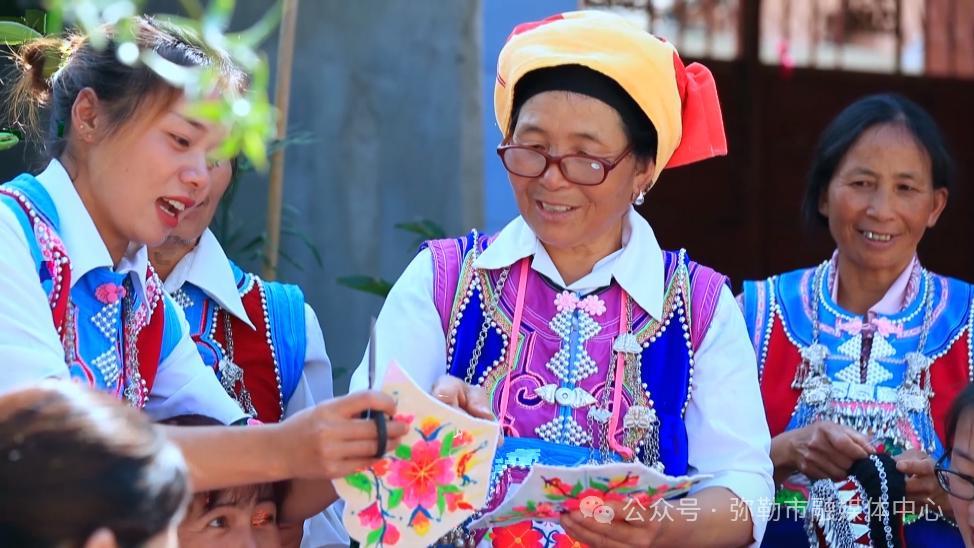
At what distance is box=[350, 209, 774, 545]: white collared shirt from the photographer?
289 cm

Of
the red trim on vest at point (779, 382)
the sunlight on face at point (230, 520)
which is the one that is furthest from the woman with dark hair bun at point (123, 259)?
the red trim on vest at point (779, 382)

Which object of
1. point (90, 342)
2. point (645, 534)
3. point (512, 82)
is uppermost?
point (512, 82)

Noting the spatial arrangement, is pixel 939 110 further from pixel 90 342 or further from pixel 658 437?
pixel 90 342

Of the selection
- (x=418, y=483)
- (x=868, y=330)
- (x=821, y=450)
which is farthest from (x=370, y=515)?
(x=868, y=330)

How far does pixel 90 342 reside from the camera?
8.45 ft

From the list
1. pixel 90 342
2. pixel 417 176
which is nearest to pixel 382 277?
pixel 417 176

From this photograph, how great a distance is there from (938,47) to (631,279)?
359 cm

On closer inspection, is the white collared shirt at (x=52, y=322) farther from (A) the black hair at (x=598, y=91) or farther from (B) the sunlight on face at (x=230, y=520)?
(A) the black hair at (x=598, y=91)

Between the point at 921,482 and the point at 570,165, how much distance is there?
3.88ft

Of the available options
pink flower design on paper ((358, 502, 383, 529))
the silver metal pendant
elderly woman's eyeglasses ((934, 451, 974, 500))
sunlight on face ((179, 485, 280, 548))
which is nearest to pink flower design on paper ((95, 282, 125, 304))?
sunlight on face ((179, 485, 280, 548))

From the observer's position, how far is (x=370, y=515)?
8.30 ft

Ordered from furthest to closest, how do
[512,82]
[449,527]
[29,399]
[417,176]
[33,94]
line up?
[417,176], [512,82], [33,94], [449,527], [29,399]

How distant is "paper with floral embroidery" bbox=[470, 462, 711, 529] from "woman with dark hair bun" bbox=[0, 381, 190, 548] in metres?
0.78

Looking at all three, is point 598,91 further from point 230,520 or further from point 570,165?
point 230,520
